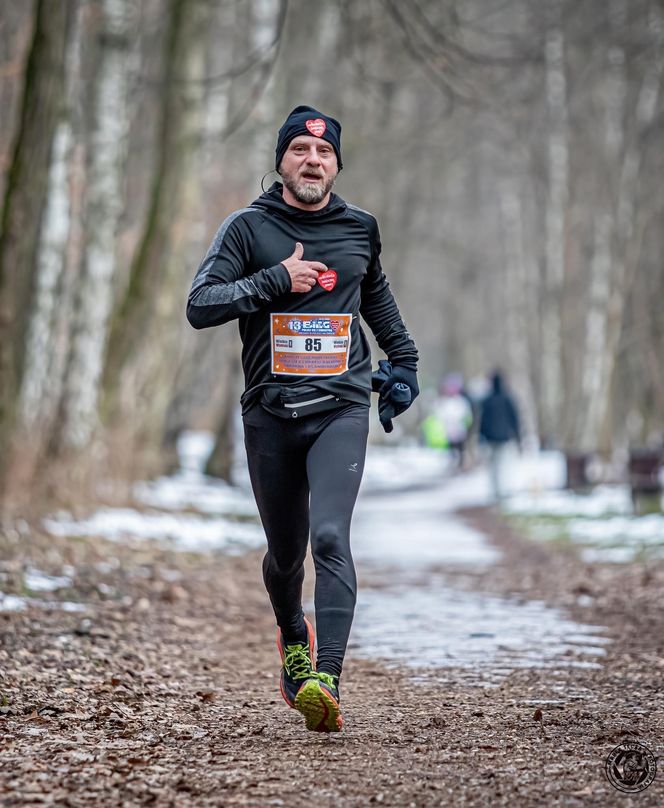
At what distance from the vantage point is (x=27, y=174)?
1146cm

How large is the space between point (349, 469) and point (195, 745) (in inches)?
48.1

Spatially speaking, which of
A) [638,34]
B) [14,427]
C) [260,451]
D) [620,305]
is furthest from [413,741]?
[620,305]

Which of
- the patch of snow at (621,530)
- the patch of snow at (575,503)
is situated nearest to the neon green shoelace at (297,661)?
the patch of snow at (621,530)

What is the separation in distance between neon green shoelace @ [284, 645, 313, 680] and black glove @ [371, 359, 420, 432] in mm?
997

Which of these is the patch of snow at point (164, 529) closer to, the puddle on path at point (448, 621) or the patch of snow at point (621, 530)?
the puddle on path at point (448, 621)

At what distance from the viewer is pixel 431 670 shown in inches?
264

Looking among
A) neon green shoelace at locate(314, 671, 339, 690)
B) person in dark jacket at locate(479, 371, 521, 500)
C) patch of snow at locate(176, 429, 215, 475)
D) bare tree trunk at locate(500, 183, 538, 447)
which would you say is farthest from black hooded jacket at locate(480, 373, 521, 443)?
bare tree trunk at locate(500, 183, 538, 447)

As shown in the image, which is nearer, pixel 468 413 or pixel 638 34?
pixel 638 34

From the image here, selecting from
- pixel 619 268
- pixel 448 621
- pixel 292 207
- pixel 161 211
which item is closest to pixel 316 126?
pixel 292 207

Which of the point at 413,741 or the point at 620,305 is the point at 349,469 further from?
the point at 620,305

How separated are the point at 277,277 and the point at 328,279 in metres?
0.26

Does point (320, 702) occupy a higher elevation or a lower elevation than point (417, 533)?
higher

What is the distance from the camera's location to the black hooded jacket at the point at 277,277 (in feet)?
17.0

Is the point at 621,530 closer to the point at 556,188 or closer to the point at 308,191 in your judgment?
the point at 308,191
